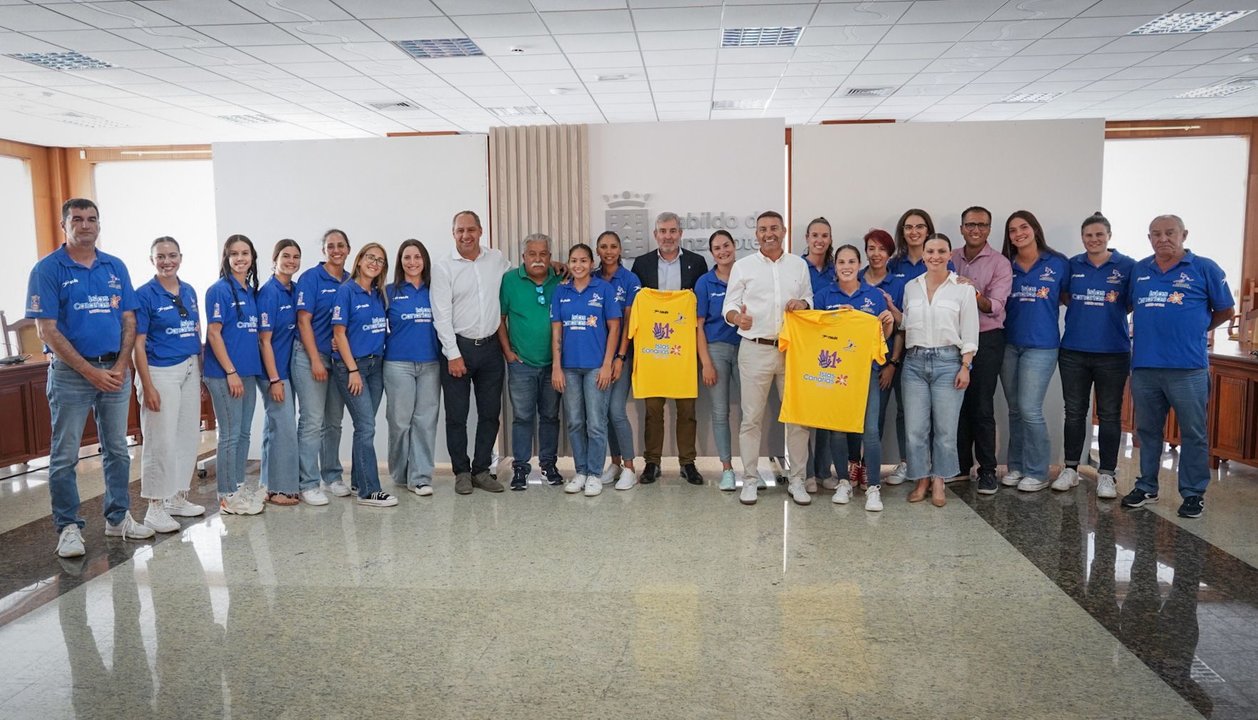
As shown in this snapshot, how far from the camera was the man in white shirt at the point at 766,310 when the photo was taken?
4.88 m

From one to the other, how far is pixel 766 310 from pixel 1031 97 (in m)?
8.39

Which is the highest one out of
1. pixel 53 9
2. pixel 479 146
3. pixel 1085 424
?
pixel 53 9

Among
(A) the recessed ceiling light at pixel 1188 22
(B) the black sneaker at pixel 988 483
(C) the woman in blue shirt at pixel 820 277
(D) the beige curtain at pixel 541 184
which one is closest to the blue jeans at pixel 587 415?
(D) the beige curtain at pixel 541 184

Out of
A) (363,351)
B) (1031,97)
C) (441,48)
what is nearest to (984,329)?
(363,351)

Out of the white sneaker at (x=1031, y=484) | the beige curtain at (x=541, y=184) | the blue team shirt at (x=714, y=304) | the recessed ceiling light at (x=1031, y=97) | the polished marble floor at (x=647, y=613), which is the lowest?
the polished marble floor at (x=647, y=613)

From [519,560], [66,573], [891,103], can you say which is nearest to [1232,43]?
[891,103]

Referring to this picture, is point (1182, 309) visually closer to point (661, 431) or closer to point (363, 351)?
point (661, 431)

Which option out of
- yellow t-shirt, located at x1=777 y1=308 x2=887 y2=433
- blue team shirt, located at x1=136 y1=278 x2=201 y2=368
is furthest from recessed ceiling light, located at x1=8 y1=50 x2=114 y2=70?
yellow t-shirt, located at x1=777 y1=308 x2=887 y2=433

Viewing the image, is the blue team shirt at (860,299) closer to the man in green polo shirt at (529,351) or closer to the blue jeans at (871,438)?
the blue jeans at (871,438)

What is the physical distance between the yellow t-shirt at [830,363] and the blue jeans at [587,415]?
120 centimetres

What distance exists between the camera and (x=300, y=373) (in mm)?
4906

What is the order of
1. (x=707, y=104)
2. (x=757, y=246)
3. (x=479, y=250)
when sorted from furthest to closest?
(x=707, y=104), (x=757, y=246), (x=479, y=250)

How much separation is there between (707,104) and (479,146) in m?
6.02

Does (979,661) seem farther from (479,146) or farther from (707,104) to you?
(707,104)
